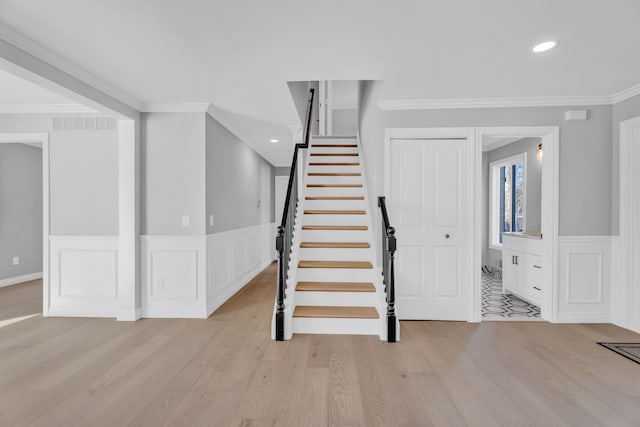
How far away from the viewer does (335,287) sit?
11.1ft

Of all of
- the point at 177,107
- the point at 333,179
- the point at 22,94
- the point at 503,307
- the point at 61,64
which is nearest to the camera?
the point at 61,64

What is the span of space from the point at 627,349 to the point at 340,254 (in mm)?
2746

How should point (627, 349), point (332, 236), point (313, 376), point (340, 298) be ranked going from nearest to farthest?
point (313, 376)
point (627, 349)
point (340, 298)
point (332, 236)

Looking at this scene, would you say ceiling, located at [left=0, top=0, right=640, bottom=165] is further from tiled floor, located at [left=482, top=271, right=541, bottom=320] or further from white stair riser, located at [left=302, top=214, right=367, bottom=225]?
tiled floor, located at [left=482, top=271, right=541, bottom=320]

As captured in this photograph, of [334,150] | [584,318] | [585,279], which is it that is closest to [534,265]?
[585,279]

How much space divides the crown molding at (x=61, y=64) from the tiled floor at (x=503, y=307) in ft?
15.2

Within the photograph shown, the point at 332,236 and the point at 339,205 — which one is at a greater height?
the point at 339,205

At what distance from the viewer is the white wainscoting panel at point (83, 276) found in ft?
12.5

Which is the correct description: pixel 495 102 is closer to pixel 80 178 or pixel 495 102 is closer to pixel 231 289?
pixel 231 289

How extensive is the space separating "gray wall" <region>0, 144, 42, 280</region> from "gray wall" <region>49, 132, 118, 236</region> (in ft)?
8.60

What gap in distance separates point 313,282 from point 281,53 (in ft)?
7.43

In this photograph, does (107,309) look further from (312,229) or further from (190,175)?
(312,229)

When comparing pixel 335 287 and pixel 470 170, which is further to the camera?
pixel 470 170

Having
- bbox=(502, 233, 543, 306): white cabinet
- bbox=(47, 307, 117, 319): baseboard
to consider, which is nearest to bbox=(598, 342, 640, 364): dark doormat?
bbox=(502, 233, 543, 306): white cabinet
